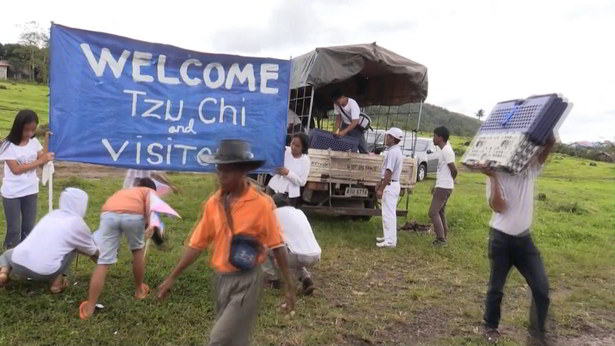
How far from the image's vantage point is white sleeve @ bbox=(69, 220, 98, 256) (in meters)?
3.91

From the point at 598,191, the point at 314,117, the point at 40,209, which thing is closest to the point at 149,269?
the point at 40,209

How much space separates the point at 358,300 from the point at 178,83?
2.80m

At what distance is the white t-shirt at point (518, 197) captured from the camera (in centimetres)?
365

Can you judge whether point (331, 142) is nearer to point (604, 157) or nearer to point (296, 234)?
point (296, 234)

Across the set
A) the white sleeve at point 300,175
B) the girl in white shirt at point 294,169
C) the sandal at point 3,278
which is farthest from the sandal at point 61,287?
the white sleeve at point 300,175

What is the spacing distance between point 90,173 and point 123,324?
421 inches

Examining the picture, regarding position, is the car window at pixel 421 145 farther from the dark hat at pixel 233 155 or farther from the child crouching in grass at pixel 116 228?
the dark hat at pixel 233 155

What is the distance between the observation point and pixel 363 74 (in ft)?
33.3

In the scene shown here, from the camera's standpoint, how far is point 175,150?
4.69 meters

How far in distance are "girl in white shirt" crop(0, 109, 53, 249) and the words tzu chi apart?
2.73 feet

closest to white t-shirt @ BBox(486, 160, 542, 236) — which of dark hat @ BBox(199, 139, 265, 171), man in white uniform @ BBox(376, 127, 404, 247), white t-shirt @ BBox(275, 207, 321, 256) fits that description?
white t-shirt @ BBox(275, 207, 321, 256)

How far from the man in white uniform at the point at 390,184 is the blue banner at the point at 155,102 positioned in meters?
2.14

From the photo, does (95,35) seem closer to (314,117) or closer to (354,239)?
(354,239)

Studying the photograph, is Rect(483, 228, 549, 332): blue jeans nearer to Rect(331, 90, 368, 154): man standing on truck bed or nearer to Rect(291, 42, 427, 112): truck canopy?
Rect(331, 90, 368, 154): man standing on truck bed
